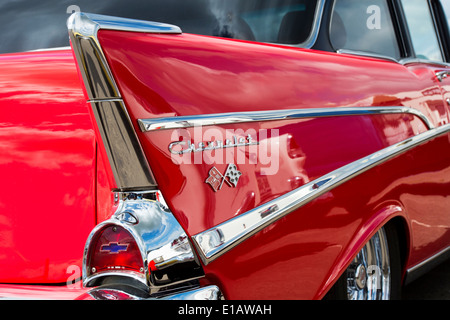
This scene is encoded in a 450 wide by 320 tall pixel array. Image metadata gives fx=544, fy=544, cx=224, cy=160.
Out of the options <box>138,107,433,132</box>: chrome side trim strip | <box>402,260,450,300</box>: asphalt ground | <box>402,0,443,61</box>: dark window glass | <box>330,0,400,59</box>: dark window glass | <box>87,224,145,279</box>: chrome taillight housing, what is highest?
<box>402,0,443,61</box>: dark window glass

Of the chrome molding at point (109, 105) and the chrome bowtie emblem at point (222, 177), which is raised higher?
the chrome molding at point (109, 105)

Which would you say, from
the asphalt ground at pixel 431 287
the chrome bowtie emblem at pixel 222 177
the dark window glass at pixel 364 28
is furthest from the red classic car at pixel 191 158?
the asphalt ground at pixel 431 287

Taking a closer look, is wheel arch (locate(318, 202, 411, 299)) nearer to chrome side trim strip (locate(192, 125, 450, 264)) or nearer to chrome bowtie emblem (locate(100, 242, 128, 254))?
chrome side trim strip (locate(192, 125, 450, 264))

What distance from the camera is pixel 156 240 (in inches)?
52.6

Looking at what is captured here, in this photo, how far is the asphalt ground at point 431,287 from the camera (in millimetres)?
3187

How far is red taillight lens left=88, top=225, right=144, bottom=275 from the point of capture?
1368 millimetres

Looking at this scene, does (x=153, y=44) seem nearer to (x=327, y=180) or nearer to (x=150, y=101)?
(x=150, y=101)

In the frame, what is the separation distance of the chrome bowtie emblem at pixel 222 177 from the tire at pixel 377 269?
0.92m

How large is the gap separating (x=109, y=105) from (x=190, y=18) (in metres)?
0.98

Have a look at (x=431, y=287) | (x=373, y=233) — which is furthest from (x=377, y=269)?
(x=431, y=287)

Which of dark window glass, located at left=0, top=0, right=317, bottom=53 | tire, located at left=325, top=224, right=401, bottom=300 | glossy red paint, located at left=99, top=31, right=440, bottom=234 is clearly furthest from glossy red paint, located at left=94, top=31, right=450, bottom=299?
dark window glass, located at left=0, top=0, right=317, bottom=53

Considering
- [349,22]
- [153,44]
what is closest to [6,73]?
→ [153,44]

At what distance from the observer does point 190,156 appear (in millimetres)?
1374

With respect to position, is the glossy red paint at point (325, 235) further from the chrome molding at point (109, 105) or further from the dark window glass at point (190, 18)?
the dark window glass at point (190, 18)
